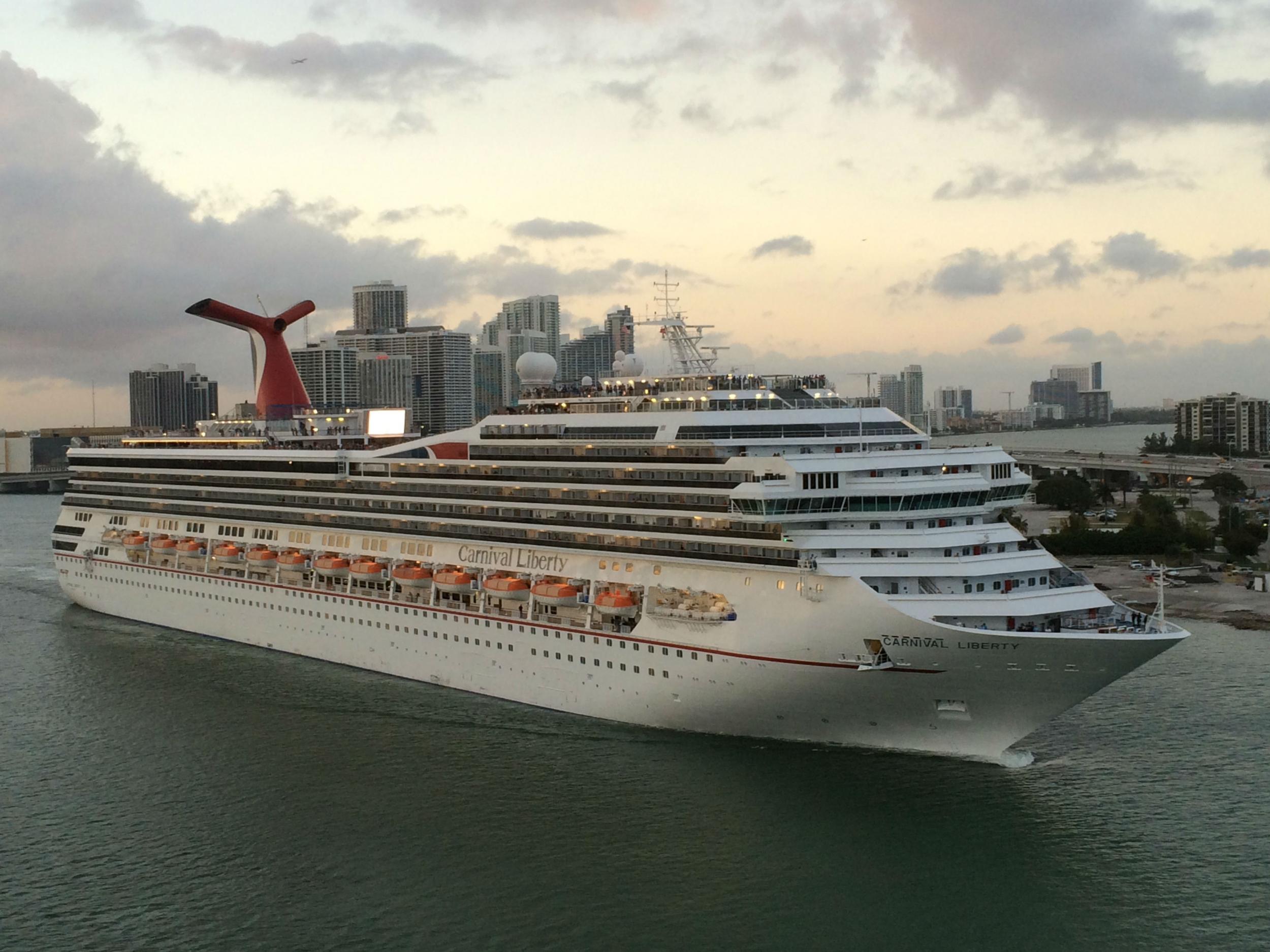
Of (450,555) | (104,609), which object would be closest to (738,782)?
(450,555)

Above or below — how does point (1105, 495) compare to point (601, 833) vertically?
above

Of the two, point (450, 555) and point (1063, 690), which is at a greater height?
point (450, 555)

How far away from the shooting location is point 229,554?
40.8m

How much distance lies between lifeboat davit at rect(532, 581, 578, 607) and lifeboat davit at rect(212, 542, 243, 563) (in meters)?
15.3

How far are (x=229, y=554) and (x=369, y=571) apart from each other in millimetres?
8043

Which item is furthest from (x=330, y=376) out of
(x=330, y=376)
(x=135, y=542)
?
(x=135, y=542)

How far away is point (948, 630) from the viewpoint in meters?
24.1

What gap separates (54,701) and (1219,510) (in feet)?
242

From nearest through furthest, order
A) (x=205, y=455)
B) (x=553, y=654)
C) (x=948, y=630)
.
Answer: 1. (x=948, y=630)
2. (x=553, y=654)
3. (x=205, y=455)

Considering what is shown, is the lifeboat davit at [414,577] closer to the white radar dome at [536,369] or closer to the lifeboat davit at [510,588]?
the lifeboat davit at [510,588]

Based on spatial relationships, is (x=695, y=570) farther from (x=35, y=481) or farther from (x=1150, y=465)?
(x=35, y=481)

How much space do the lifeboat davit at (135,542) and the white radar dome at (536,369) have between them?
1890 centimetres

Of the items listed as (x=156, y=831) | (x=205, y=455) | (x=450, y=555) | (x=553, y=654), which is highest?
(x=205, y=455)

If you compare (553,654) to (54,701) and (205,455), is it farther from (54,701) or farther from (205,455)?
(205,455)
